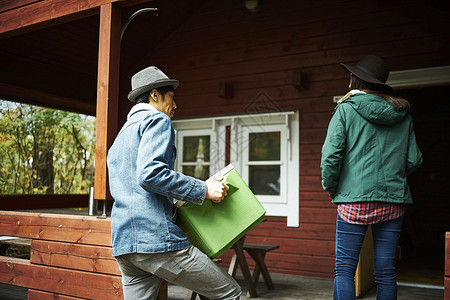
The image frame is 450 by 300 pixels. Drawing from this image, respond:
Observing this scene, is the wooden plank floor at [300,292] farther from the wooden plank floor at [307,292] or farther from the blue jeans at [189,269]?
the blue jeans at [189,269]

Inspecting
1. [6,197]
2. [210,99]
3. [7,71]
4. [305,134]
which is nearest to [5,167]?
[6,197]

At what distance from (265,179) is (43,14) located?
9.69 ft

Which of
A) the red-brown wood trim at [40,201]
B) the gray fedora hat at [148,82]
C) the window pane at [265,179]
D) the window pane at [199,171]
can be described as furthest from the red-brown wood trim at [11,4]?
the window pane at [265,179]

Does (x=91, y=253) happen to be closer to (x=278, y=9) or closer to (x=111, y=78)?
(x=111, y=78)

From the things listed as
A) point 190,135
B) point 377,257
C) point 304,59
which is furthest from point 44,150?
point 377,257

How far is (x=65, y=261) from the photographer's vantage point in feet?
9.81

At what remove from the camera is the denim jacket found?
5.19 ft

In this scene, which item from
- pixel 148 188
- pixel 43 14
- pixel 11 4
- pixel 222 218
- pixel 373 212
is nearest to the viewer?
pixel 148 188

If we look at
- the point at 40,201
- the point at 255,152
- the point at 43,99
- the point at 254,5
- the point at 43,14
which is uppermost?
the point at 254,5

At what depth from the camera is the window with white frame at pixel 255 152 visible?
5.01 meters

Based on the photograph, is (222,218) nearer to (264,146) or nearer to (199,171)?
(264,146)

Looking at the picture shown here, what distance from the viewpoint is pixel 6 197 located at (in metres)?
5.31

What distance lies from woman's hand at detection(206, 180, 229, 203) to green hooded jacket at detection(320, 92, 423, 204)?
604mm

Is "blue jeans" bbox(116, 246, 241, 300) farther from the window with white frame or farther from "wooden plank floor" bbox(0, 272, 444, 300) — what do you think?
the window with white frame
